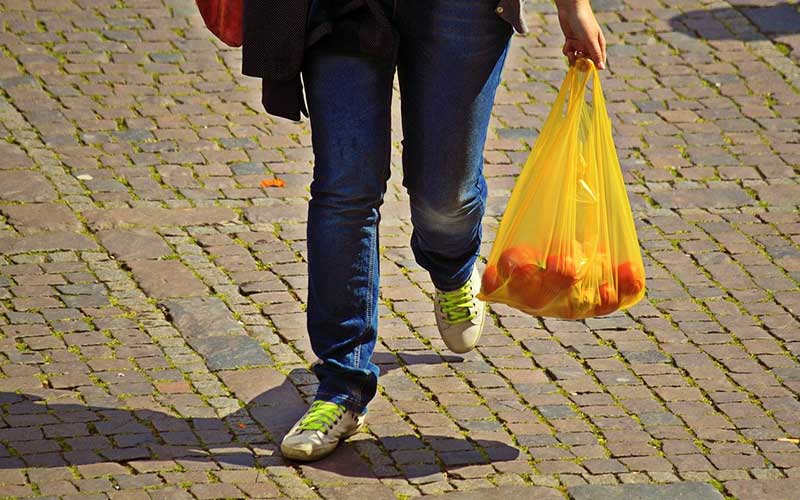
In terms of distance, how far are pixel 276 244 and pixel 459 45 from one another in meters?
1.68

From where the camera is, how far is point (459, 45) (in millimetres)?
3771

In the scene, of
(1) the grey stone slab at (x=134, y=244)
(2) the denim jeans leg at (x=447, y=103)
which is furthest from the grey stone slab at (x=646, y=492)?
(1) the grey stone slab at (x=134, y=244)

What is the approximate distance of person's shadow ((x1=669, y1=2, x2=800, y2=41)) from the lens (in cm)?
744

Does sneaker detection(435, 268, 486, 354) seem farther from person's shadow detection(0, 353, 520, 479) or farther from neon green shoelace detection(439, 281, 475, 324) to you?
person's shadow detection(0, 353, 520, 479)

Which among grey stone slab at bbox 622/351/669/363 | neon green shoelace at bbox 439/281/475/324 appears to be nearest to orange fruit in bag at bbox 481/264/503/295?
neon green shoelace at bbox 439/281/475/324

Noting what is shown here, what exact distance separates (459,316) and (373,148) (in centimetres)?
83

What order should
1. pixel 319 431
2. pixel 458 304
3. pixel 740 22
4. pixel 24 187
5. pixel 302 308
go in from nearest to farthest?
pixel 319 431
pixel 458 304
pixel 302 308
pixel 24 187
pixel 740 22

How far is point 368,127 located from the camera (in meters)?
3.77

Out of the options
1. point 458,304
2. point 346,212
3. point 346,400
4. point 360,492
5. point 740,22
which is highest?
point 346,212

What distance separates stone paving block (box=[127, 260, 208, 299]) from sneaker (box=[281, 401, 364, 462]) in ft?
3.29

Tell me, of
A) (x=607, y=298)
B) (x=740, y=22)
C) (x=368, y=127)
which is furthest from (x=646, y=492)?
(x=740, y=22)

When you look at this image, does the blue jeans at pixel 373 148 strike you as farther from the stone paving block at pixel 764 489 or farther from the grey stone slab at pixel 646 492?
the stone paving block at pixel 764 489

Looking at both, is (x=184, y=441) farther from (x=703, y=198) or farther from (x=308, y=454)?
(x=703, y=198)

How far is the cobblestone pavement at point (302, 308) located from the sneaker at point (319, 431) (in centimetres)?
5
